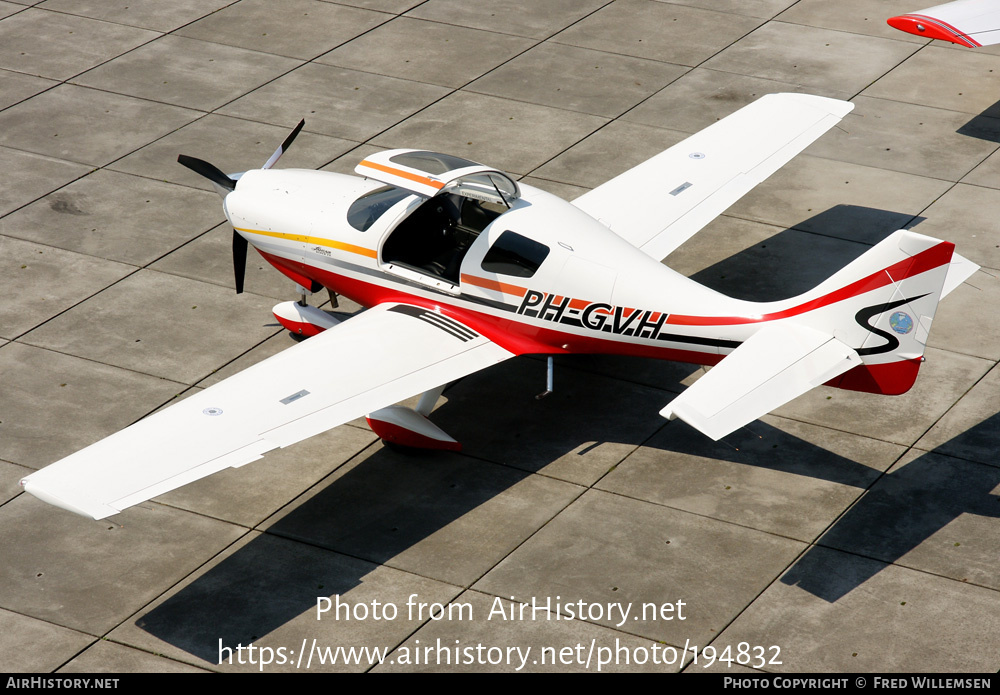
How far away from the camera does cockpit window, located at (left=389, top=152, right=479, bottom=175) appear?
13312 millimetres

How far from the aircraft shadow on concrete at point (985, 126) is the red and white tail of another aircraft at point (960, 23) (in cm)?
140

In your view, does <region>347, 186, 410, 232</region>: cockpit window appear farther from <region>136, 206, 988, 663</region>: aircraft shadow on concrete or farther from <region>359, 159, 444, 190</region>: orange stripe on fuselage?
<region>136, 206, 988, 663</region>: aircraft shadow on concrete

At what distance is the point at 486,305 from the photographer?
515 inches

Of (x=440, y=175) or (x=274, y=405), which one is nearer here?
(x=274, y=405)

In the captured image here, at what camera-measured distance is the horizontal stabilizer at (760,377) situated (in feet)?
35.2

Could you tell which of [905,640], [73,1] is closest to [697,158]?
[905,640]

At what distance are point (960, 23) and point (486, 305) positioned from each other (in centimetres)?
1040

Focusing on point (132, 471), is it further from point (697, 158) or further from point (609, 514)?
point (697, 158)

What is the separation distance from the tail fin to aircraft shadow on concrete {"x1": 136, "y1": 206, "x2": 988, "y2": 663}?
1458 mm

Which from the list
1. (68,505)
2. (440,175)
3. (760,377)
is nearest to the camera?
(68,505)

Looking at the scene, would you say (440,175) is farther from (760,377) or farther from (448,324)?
(760,377)

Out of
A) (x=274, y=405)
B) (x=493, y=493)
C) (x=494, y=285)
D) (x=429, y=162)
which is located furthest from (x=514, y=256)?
(x=274, y=405)

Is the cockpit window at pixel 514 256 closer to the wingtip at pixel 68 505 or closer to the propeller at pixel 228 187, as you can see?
the propeller at pixel 228 187

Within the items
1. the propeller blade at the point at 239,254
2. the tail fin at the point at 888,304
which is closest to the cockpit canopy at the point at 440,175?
the propeller blade at the point at 239,254
